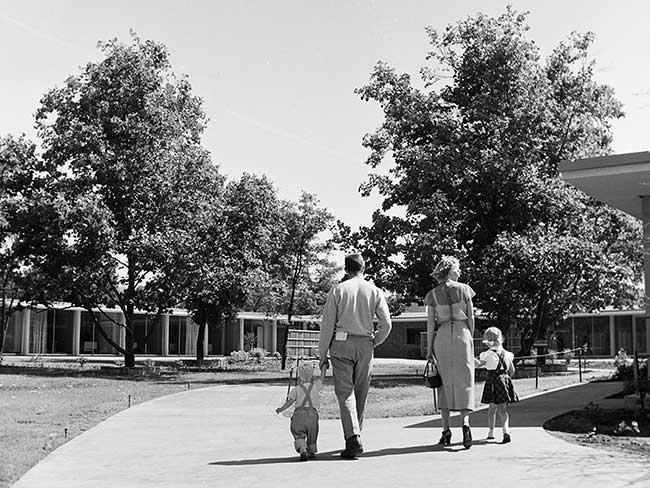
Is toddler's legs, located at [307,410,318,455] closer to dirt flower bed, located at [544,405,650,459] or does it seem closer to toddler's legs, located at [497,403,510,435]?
toddler's legs, located at [497,403,510,435]

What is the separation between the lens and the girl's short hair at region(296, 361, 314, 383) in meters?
7.98

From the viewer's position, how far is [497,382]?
8.49 meters

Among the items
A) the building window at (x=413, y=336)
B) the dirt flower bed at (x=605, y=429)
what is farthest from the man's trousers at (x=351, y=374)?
the building window at (x=413, y=336)

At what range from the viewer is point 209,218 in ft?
103

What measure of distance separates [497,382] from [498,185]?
18.0m

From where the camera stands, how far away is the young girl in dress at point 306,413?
7602mm

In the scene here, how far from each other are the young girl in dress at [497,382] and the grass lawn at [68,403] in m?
3.63

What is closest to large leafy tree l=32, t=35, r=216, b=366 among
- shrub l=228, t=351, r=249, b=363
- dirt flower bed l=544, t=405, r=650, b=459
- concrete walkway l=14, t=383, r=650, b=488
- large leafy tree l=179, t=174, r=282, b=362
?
large leafy tree l=179, t=174, r=282, b=362

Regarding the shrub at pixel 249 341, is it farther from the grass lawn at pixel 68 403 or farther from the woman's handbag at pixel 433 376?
the woman's handbag at pixel 433 376

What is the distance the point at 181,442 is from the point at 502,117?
2004cm

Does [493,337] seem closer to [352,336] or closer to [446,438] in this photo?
[446,438]

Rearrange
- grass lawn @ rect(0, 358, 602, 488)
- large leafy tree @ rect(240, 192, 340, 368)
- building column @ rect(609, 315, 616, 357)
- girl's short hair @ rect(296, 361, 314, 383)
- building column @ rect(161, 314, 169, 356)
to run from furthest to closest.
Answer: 1. building column @ rect(161, 314, 169, 356)
2. building column @ rect(609, 315, 616, 357)
3. large leafy tree @ rect(240, 192, 340, 368)
4. grass lawn @ rect(0, 358, 602, 488)
5. girl's short hair @ rect(296, 361, 314, 383)

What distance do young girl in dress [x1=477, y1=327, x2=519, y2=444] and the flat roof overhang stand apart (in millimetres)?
4090

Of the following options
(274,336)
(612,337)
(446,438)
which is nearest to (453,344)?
(446,438)
